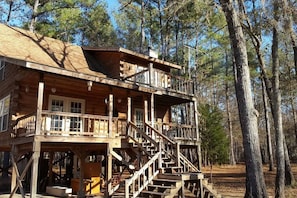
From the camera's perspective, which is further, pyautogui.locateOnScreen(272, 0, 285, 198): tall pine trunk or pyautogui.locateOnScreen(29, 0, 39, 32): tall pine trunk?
pyautogui.locateOnScreen(29, 0, 39, 32): tall pine trunk

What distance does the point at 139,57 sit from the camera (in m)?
17.2

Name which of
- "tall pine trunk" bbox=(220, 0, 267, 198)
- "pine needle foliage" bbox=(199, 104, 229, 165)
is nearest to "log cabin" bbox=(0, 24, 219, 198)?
"tall pine trunk" bbox=(220, 0, 267, 198)

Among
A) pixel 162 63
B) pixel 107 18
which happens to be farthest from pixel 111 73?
pixel 107 18

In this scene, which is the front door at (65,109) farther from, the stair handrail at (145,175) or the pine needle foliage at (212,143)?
the pine needle foliage at (212,143)

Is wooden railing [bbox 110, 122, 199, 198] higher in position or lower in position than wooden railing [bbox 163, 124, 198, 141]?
lower

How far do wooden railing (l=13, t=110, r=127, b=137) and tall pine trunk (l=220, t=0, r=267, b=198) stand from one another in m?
5.32

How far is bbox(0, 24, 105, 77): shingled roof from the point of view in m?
13.1

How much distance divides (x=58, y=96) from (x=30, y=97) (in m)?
1.34

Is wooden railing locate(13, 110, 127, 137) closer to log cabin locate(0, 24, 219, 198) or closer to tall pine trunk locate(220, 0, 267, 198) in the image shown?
log cabin locate(0, 24, 219, 198)

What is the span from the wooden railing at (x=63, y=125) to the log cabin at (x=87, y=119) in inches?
1.5

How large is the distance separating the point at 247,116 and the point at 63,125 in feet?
22.3

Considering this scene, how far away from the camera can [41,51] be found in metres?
14.3

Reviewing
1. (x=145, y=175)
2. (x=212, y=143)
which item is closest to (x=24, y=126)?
(x=145, y=175)

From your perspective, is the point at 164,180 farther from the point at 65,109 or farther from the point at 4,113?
the point at 4,113
